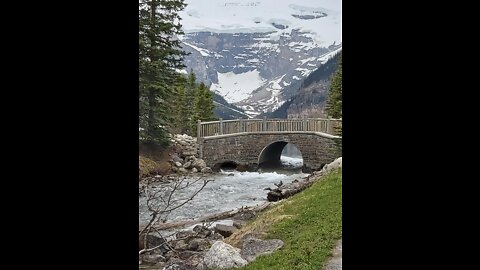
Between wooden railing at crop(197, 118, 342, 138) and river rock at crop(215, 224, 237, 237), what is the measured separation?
0.82 meters

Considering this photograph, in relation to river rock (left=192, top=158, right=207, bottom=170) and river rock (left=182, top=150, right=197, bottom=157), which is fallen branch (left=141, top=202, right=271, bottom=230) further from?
river rock (left=182, top=150, right=197, bottom=157)

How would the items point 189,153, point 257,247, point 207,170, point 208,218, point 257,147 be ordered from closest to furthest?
point 257,247, point 189,153, point 208,218, point 207,170, point 257,147

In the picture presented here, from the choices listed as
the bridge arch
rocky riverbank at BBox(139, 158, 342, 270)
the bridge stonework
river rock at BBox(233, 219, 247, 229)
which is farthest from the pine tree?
the bridge arch

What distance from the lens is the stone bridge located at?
15.5ft

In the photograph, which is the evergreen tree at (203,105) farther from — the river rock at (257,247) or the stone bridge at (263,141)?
the river rock at (257,247)

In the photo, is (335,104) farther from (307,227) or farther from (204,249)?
(204,249)

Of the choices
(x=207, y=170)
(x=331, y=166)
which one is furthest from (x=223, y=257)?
(x=331, y=166)

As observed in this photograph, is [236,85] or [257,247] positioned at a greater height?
[236,85]

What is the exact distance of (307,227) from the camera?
419 cm

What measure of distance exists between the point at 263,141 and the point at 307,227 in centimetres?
111
